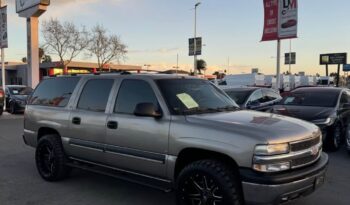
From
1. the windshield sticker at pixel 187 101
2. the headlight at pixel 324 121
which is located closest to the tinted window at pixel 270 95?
the headlight at pixel 324 121

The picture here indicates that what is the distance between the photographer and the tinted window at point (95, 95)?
607 centimetres

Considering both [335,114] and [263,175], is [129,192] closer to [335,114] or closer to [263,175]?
[263,175]

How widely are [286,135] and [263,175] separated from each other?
530mm

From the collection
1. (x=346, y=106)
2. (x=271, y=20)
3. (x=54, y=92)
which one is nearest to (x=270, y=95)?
(x=346, y=106)

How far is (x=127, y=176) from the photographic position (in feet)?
18.5

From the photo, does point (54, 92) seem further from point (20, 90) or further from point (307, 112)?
point (20, 90)

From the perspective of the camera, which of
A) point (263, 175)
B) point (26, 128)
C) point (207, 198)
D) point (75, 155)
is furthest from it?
point (26, 128)

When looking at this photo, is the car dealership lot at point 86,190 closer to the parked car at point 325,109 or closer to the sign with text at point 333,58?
the parked car at point 325,109

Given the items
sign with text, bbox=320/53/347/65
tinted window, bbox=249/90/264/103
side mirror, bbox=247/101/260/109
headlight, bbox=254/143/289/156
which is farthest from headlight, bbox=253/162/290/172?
sign with text, bbox=320/53/347/65

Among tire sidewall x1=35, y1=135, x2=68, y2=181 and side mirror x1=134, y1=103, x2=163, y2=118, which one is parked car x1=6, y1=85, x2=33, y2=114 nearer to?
tire sidewall x1=35, y1=135, x2=68, y2=181

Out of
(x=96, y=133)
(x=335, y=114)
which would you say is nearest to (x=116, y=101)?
(x=96, y=133)

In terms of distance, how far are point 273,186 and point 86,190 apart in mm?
3191

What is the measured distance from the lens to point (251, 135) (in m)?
4.41

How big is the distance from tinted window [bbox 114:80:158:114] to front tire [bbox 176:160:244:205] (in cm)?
114
